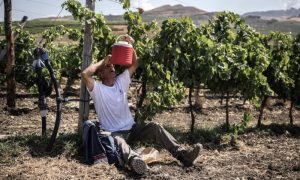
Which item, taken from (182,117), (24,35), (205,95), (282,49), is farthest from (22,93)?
(282,49)

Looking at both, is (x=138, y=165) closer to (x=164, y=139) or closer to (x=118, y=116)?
(x=164, y=139)

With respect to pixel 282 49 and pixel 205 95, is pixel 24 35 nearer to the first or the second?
pixel 205 95

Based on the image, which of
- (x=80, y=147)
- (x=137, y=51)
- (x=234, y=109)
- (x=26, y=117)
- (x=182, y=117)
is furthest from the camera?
(x=234, y=109)

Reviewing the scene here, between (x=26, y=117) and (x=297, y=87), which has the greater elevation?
(x=297, y=87)

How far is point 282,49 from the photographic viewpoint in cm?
904

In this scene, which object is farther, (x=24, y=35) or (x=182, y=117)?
(x=24, y=35)

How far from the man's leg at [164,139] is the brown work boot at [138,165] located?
55 centimetres

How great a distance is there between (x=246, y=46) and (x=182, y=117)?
272 cm

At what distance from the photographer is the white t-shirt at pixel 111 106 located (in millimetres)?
5316

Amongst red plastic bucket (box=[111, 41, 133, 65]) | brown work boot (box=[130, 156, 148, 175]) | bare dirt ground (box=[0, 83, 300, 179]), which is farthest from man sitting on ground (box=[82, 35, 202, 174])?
brown work boot (box=[130, 156, 148, 175])

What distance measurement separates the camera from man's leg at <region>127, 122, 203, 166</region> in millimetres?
5199

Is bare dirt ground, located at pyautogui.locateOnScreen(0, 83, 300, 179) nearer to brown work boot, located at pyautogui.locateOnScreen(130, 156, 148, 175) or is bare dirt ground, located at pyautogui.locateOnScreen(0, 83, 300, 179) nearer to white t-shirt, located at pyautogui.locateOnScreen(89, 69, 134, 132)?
brown work boot, located at pyautogui.locateOnScreen(130, 156, 148, 175)

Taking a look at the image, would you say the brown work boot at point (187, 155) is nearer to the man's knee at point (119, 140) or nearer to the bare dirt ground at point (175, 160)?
the bare dirt ground at point (175, 160)

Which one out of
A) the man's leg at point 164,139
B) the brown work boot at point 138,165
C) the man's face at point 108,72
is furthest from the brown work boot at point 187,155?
the man's face at point 108,72
